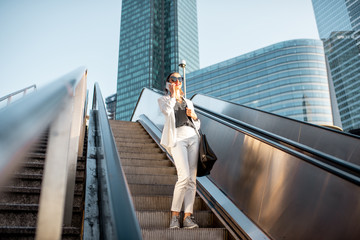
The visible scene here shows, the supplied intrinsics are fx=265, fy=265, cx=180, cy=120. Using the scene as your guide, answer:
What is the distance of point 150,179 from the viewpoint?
3.85m

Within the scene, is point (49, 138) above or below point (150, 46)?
below

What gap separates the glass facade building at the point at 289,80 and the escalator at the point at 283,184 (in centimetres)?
6594

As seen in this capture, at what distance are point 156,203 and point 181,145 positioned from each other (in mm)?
892

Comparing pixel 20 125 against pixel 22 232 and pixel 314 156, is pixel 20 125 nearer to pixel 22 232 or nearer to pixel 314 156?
pixel 22 232

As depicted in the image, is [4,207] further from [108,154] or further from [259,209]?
[259,209]

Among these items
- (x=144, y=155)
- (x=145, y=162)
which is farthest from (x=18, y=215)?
(x=144, y=155)

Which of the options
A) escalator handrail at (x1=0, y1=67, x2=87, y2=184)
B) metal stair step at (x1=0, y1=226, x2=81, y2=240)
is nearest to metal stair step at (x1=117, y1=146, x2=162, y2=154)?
metal stair step at (x1=0, y1=226, x2=81, y2=240)

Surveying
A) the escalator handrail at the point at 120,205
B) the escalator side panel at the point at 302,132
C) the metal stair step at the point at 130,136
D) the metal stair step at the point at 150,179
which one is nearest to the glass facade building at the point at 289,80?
the escalator side panel at the point at 302,132

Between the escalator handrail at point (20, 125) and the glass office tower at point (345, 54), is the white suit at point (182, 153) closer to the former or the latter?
the escalator handrail at point (20, 125)

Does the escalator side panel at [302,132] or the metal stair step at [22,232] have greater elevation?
the escalator side panel at [302,132]

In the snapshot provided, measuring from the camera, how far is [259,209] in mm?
2715

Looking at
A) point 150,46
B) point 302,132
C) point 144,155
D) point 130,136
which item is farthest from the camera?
point 150,46

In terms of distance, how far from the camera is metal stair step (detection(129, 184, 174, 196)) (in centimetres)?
343

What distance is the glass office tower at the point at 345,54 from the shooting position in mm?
83375
